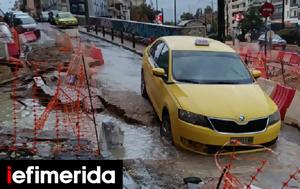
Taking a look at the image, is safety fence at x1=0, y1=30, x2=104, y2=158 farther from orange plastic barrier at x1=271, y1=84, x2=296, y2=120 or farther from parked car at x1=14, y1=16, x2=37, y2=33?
parked car at x1=14, y1=16, x2=37, y2=33

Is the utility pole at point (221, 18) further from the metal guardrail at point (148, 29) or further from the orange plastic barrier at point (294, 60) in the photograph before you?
the orange plastic barrier at point (294, 60)

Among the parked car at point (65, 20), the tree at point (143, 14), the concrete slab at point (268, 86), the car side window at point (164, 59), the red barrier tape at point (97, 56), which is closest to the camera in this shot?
the car side window at point (164, 59)

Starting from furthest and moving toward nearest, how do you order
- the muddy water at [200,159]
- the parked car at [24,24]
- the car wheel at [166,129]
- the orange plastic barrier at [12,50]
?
the parked car at [24,24] → the orange plastic barrier at [12,50] → the car wheel at [166,129] → the muddy water at [200,159]

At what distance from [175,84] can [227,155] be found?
1694mm

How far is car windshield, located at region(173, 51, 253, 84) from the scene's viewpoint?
29.8 ft

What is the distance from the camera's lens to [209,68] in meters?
9.34

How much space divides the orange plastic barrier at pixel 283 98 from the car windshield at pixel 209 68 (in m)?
1.55

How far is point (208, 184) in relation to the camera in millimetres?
6559

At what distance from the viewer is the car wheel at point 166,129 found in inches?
334

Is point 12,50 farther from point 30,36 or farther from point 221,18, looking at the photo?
point 30,36

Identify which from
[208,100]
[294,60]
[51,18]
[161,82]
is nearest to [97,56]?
[294,60]

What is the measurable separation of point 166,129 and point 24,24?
30.7m

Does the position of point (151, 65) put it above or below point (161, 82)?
above

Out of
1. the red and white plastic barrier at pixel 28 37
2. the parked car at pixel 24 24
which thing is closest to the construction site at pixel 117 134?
the red and white plastic barrier at pixel 28 37
